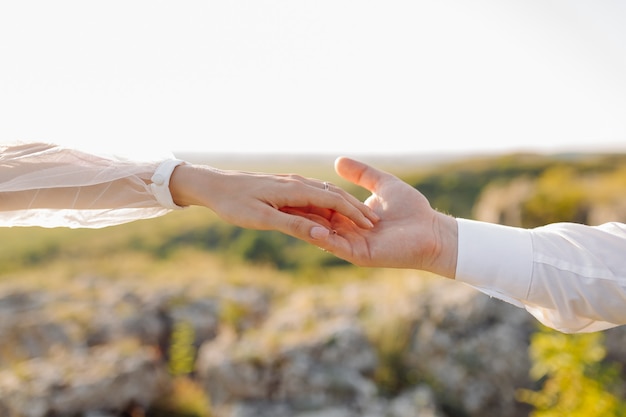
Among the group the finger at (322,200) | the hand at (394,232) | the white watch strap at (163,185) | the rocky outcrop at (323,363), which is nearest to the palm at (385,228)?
the hand at (394,232)

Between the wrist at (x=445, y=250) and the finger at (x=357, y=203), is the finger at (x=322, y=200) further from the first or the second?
the wrist at (x=445, y=250)

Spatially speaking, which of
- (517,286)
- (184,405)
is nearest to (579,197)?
(184,405)

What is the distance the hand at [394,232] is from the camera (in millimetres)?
2018

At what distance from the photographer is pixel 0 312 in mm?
6906

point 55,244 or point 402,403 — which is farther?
point 55,244

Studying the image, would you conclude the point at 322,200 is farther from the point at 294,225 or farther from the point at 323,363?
the point at 323,363

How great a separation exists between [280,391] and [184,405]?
38.3 inches

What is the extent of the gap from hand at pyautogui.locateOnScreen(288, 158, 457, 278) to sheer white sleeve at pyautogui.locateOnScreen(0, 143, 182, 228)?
553 mm

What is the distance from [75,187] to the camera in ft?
6.53

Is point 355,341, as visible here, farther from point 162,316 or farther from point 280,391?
point 162,316

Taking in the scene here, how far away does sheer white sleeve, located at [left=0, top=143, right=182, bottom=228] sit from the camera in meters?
1.95

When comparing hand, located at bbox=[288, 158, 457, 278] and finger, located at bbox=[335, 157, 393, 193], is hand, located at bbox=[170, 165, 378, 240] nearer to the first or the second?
hand, located at bbox=[288, 158, 457, 278]

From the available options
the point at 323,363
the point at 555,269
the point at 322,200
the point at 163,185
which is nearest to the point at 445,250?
the point at 555,269

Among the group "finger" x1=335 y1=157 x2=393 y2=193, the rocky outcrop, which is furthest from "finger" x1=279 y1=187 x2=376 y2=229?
the rocky outcrop
